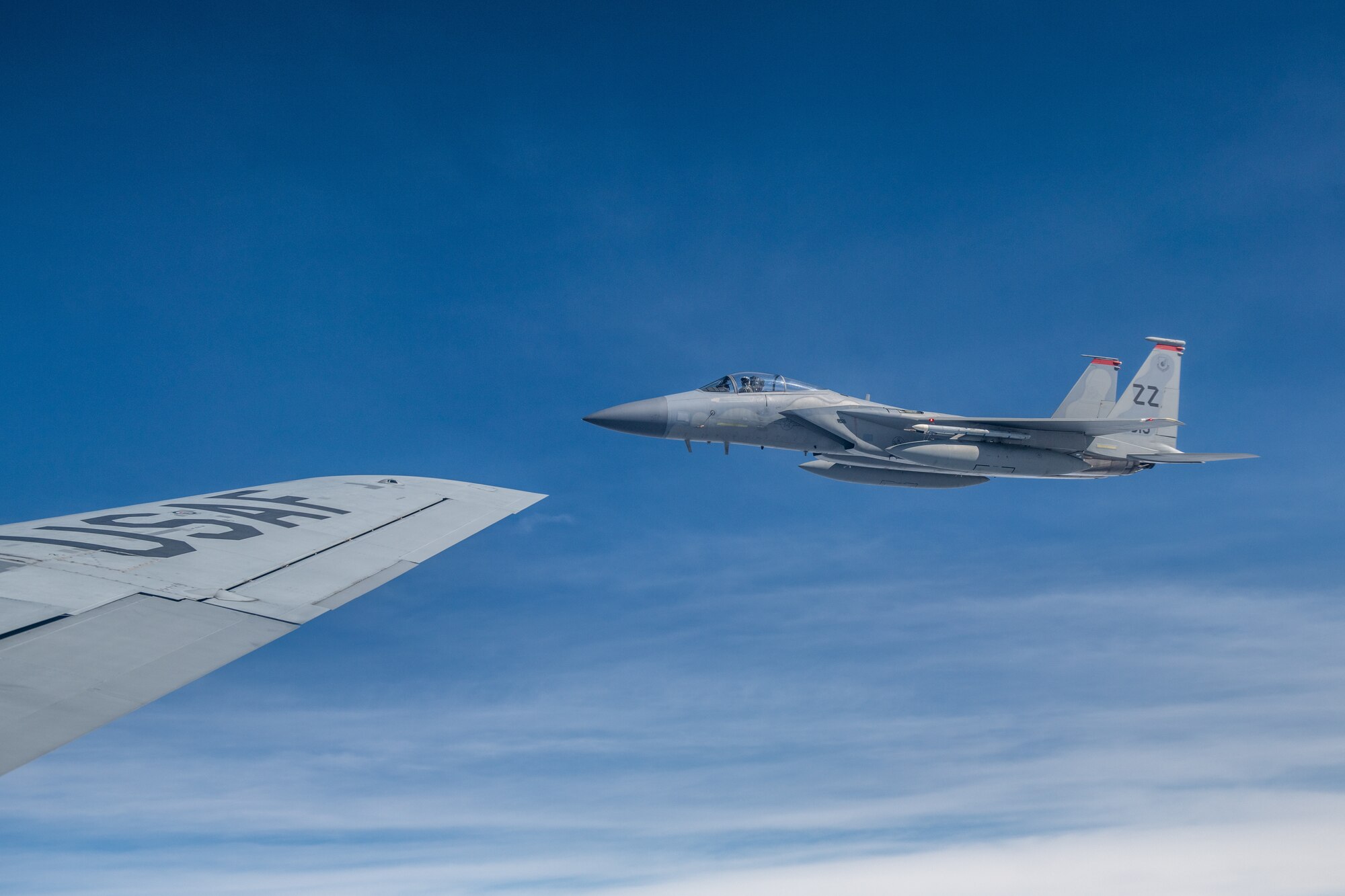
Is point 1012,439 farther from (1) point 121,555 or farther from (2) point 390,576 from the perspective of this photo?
(1) point 121,555

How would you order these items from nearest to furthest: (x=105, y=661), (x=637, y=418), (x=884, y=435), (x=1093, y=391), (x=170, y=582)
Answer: (x=105, y=661) → (x=170, y=582) → (x=637, y=418) → (x=884, y=435) → (x=1093, y=391)

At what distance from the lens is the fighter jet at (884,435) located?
873 inches

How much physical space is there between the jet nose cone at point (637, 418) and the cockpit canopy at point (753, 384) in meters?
1.58

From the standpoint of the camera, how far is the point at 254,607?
6234 millimetres

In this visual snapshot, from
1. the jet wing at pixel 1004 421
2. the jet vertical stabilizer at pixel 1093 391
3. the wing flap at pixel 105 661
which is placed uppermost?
the jet vertical stabilizer at pixel 1093 391

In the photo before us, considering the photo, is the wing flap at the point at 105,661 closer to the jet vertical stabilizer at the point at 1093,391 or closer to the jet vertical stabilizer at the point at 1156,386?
the jet vertical stabilizer at the point at 1093,391

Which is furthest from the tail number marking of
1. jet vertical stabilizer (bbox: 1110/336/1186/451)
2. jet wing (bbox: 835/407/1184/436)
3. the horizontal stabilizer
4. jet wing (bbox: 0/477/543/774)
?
jet wing (bbox: 0/477/543/774)

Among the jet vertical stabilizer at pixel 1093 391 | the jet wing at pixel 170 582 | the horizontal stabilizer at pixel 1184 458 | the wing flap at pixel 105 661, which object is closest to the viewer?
the wing flap at pixel 105 661

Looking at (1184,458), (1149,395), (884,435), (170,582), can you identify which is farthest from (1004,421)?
(170,582)

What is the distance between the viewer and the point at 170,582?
6.55 metres

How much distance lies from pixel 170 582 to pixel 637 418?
15.6 meters

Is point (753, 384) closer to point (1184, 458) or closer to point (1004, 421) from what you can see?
point (1004, 421)

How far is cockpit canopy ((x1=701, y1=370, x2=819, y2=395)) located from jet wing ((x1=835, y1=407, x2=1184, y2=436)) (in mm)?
1676

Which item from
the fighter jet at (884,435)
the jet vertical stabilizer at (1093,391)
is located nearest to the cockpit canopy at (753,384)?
the fighter jet at (884,435)
